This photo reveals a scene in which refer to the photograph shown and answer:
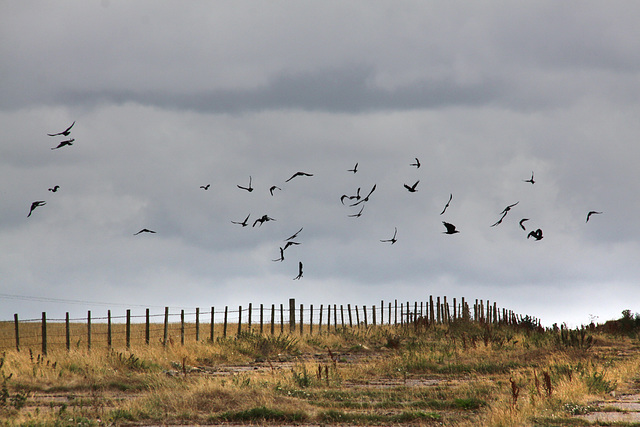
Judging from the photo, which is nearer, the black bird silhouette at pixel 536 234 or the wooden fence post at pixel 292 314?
the black bird silhouette at pixel 536 234

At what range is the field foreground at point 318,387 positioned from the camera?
12.6 meters

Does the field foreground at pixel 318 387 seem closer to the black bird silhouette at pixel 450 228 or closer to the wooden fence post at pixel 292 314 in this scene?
the black bird silhouette at pixel 450 228

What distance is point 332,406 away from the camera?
46.2 feet

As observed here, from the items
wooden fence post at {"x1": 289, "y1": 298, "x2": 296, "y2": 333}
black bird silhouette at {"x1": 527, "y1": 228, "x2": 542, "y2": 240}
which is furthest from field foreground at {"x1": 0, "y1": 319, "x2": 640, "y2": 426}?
wooden fence post at {"x1": 289, "y1": 298, "x2": 296, "y2": 333}

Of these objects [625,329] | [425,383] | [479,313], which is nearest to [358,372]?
[425,383]

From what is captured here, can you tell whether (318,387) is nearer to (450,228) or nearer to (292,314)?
(450,228)

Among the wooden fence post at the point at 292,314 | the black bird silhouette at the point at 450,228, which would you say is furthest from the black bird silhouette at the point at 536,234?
the wooden fence post at the point at 292,314

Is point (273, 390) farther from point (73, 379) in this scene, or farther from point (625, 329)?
point (625, 329)

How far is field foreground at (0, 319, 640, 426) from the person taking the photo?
12633 mm

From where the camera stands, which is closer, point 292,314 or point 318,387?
point 318,387

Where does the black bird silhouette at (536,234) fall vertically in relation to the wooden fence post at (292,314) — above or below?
above

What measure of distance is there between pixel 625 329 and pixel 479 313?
52.5 feet

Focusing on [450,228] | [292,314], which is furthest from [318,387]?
[292,314]

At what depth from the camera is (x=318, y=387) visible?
17.0 metres
